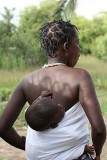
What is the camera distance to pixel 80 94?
1792 millimetres

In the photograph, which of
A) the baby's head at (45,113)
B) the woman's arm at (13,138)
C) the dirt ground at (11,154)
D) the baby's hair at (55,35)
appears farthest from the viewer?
the dirt ground at (11,154)

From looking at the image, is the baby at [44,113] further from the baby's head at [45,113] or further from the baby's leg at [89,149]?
the baby's leg at [89,149]

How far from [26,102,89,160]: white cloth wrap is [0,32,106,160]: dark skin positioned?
0.04m

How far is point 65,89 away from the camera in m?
1.81

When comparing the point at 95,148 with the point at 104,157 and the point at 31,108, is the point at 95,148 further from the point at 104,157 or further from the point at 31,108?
the point at 104,157

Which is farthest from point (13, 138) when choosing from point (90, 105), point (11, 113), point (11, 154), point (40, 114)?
point (11, 154)

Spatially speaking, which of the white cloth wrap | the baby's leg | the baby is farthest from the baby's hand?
the baby's leg

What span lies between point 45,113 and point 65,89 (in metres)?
0.15

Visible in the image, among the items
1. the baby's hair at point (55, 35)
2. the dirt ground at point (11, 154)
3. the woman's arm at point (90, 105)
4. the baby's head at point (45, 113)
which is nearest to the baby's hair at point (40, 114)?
the baby's head at point (45, 113)

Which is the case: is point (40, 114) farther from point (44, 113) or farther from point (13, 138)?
point (13, 138)

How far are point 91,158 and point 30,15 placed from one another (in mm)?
39785

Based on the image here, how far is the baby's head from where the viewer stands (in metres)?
1.76

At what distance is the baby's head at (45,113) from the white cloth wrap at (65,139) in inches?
1.5

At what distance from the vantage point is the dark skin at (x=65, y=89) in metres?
1.79
